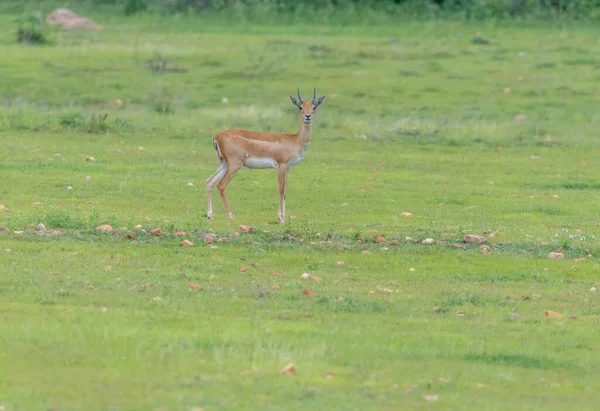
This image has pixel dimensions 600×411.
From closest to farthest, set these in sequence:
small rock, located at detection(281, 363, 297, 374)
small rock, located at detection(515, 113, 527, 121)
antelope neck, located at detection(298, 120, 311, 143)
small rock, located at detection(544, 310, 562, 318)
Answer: small rock, located at detection(281, 363, 297, 374)
small rock, located at detection(544, 310, 562, 318)
antelope neck, located at detection(298, 120, 311, 143)
small rock, located at detection(515, 113, 527, 121)

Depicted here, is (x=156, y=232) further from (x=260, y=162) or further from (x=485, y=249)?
(x=485, y=249)

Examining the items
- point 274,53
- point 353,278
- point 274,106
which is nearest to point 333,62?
point 274,53

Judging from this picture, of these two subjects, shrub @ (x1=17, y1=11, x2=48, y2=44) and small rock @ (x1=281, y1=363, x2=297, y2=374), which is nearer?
small rock @ (x1=281, y1=363, x2=297, y2=374)

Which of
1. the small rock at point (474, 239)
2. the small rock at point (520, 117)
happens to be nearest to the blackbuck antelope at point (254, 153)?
the small rock at point (474, 239)

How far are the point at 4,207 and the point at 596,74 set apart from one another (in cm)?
1769

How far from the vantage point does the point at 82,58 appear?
102ft

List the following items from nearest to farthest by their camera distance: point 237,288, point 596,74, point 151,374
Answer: point 151,374, point 237,288, point 596,74

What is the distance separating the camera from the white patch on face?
1498 cm

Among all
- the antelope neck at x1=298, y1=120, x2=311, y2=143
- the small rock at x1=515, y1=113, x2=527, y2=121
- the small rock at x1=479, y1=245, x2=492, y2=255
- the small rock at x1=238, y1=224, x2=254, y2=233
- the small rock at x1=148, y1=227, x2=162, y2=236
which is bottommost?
the small rock at x1=515, y1=113, x2=527, y2=121

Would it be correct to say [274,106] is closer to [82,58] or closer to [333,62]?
[333,62]

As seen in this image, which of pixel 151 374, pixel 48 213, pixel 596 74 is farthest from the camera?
pixel 596 74

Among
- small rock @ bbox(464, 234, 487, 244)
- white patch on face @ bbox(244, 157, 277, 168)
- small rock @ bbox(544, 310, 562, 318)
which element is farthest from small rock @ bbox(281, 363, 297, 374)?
white patch on face @ bbox(244, 157, 277, 168)

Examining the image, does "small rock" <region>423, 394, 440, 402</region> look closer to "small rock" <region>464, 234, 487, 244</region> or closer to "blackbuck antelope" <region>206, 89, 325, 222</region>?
"small rock" <region>464, 234, 487, 244</region>

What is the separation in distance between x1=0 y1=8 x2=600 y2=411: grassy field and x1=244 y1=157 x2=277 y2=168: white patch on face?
2.06ft
